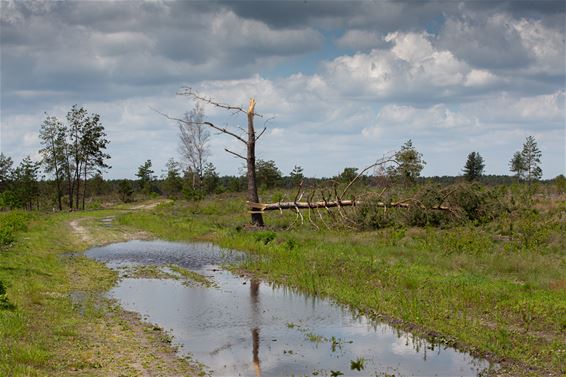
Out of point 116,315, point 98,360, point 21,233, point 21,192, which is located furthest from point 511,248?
point 21,192

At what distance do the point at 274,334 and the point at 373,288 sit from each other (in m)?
4.21

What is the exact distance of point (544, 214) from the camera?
79.0ft

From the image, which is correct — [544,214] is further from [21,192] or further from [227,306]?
[21,192]

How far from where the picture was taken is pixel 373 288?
50.8 ft

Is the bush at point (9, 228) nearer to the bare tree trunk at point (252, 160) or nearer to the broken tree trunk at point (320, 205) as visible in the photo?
the broken tree trunk at point (320, 205)

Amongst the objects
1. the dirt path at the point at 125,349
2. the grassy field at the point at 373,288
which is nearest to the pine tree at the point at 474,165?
the grassy field at the point at 373,288

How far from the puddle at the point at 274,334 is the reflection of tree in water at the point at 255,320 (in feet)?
0.06

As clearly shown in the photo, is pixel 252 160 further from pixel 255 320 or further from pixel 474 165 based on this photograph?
pixel 474 165

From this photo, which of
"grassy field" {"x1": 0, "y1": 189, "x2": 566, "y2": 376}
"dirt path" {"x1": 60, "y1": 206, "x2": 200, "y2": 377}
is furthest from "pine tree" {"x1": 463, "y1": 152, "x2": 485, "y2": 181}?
"dirt path" {"x1": 60, "y1": 206, "x2": 200, "y2": 377}

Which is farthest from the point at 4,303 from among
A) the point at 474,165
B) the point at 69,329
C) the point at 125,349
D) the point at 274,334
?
the point at 474,165

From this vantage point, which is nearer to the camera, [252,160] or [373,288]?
[373,288]

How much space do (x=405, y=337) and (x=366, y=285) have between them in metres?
4.14

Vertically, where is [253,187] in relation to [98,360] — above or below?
above

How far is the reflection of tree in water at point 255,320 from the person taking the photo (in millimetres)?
10281
